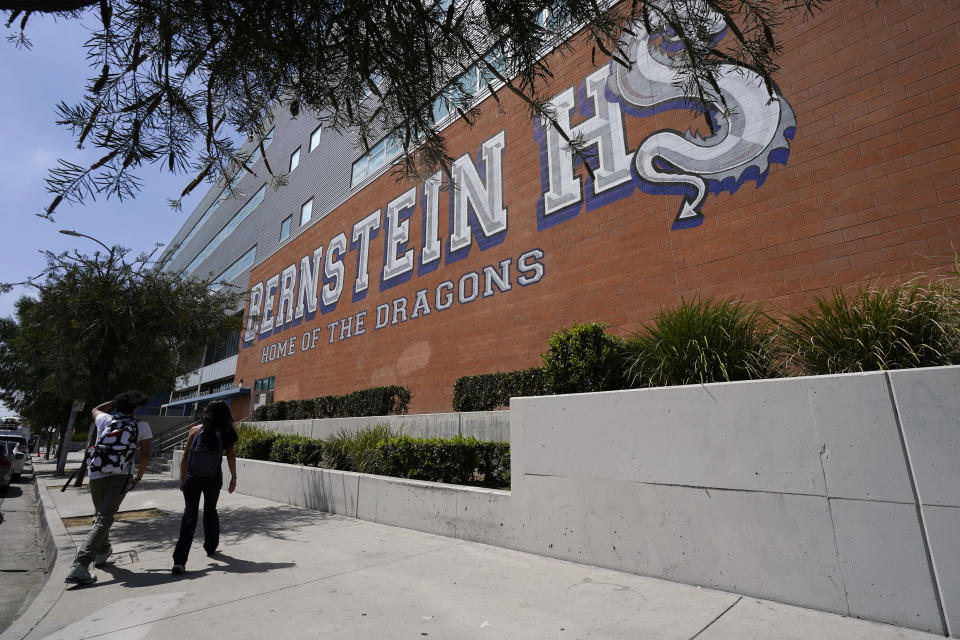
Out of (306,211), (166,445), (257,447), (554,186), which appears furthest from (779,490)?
(306,211)

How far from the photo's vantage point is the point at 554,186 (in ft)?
37.8

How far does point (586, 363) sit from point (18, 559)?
317 inches

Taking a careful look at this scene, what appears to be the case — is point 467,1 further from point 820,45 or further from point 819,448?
point 820,45

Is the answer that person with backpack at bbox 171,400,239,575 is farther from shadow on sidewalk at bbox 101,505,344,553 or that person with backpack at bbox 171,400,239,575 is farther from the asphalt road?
the asphalt road

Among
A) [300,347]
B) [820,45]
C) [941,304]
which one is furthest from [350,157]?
[941,304]

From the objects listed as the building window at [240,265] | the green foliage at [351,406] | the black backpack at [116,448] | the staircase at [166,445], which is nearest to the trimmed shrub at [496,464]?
the black backpack at [116,448]

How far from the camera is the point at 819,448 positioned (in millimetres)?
3570

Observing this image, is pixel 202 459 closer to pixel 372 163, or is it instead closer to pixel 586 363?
pixel 586 363

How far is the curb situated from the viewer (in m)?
3.61

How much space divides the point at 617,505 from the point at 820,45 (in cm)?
818

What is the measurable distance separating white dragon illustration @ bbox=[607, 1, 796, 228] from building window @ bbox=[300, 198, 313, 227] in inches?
729

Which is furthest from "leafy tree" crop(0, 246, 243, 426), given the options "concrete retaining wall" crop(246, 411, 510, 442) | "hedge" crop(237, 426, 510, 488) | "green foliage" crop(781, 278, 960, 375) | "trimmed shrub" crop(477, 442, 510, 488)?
"green foliage" crop(781, 278, 960, 375)

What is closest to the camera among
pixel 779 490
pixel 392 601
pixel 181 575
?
pixel 779 490

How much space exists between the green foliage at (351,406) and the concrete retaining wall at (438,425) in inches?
42.9
